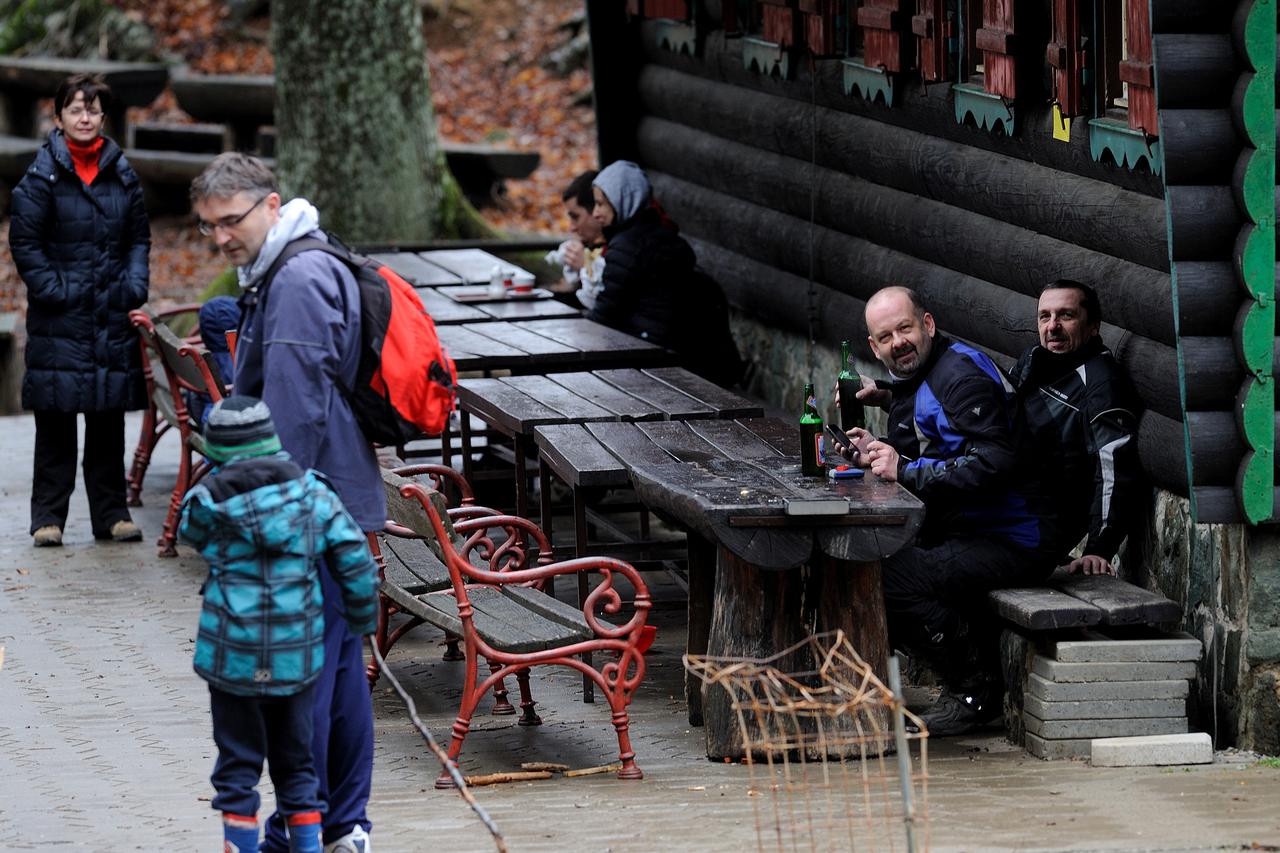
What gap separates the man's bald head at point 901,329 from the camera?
6344 millimetres

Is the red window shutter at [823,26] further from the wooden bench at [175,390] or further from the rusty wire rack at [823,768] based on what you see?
the rusty wire rack at [823,768]

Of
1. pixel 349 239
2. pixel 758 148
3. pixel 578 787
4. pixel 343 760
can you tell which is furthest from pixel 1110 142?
pixel 349 239

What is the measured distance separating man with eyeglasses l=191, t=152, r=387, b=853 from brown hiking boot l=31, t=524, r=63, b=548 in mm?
4635

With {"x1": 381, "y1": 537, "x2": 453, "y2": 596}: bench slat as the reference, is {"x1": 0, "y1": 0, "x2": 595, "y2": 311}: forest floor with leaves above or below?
above

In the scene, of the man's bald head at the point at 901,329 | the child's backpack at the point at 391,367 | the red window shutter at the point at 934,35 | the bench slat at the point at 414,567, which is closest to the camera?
the child's backpack at the point at 391,367

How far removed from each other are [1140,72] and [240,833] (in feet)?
11.7

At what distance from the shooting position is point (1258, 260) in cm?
573

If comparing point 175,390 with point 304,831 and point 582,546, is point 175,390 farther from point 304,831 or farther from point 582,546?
point 304,831

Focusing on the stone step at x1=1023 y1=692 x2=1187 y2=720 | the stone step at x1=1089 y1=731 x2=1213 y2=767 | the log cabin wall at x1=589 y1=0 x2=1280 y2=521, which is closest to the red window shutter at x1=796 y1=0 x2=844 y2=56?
the log cabin wall at x1=589 y1=0 x2=1280 y2=521

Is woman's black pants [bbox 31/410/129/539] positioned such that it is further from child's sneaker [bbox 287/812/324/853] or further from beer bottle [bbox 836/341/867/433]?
child's sneaker [bbox 287/812/324/853]

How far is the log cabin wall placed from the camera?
5836 millimetres

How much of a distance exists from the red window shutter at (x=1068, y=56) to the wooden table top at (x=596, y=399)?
1601mm

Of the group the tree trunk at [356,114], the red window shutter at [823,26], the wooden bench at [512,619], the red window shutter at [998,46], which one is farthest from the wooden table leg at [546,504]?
the tree trunk at [356,114]

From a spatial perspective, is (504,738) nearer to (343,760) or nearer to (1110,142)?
(343,760)
